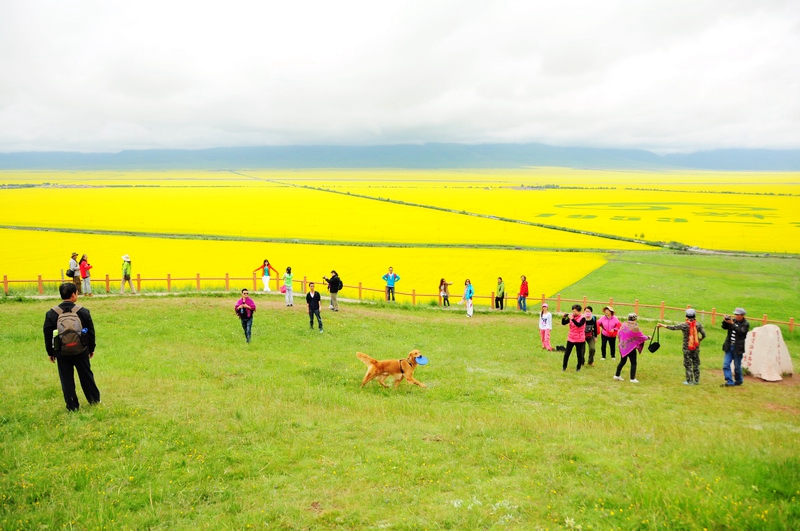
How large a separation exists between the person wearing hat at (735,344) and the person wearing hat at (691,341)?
2.04 ft

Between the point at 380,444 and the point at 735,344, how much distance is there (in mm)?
9482

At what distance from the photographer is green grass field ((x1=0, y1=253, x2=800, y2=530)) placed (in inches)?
241

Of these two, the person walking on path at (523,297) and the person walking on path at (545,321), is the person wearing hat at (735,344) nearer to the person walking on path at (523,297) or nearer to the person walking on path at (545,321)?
the person walking on path at (545,321)

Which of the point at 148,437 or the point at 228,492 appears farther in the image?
the point at 148,437

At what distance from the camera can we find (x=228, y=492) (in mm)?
6695

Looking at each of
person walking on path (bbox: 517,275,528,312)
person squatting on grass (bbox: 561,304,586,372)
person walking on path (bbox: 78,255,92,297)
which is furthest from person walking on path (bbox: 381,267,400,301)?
person walking on path (bbox: 78,255,92,297)

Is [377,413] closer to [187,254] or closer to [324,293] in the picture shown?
[324,293]

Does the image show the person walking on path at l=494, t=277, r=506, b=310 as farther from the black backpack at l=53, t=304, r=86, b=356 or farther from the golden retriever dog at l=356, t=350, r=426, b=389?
the black backpack at l=53, t=304, r=86, b=356

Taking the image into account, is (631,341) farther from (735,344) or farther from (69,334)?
(69,334)

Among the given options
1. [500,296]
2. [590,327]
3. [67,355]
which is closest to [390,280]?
[500,296]

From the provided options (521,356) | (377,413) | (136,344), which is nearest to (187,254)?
(136,344)

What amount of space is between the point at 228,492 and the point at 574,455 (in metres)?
4.79

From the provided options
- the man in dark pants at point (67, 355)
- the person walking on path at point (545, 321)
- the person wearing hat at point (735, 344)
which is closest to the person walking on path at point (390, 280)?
the person walking on path at point (545, 321)

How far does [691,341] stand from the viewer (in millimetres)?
12891
